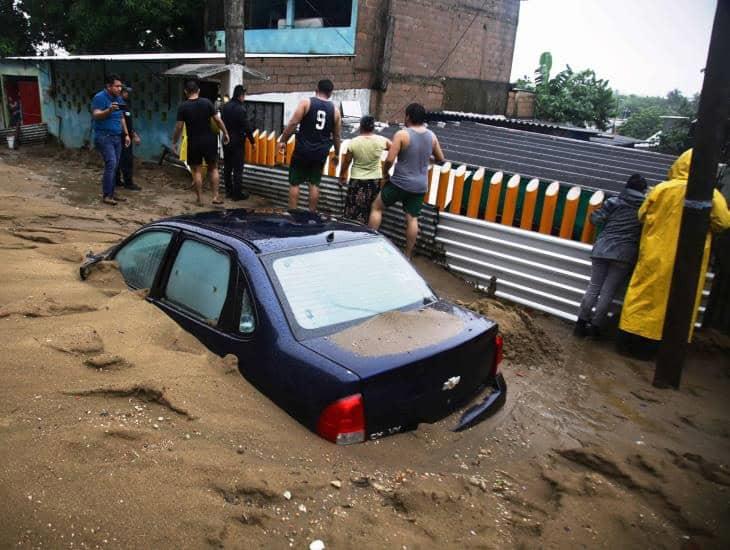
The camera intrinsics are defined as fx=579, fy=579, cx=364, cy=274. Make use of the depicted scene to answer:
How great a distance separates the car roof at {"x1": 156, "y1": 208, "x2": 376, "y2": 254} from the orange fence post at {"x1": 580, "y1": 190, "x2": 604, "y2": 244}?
303 cm

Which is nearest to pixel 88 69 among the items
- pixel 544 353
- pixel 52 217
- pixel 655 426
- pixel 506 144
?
pixel 52 217

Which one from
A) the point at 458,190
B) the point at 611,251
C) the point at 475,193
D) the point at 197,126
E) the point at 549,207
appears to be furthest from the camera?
the point at 197,126

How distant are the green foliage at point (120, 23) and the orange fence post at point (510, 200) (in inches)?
590

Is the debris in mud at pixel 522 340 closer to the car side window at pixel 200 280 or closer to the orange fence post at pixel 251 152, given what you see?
the car side window at pixel 200 280

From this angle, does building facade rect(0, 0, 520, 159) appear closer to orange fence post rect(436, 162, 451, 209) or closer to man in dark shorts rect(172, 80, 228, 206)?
man in dark shorts rect(172, 80, 228, 206)

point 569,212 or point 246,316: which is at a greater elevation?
point 569,212

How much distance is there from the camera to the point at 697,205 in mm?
4449

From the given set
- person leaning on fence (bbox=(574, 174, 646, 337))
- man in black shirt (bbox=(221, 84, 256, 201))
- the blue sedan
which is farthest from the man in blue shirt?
person leaning on fence (bbox=(574, 174, 646, 337))

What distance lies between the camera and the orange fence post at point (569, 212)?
606 cm

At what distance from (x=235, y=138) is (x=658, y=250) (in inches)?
279

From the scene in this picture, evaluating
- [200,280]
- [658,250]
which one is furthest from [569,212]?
[200,280]

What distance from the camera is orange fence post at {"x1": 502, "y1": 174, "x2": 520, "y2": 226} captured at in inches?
257

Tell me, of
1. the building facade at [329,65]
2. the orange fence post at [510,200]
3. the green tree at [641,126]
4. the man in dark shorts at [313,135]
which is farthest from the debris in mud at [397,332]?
the green tree at [641,126]

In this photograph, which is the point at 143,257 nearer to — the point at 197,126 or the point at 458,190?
the point at 458,190
